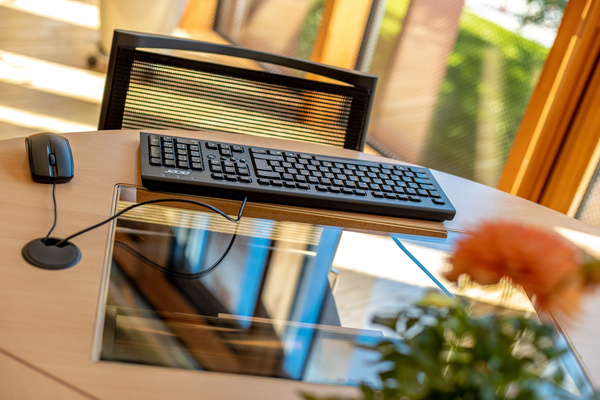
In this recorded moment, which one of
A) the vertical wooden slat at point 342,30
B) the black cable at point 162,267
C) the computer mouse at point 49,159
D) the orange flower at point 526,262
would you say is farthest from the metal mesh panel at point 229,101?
the vertical wooden slat at point 342,30

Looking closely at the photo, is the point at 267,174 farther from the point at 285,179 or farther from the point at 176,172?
the point at 176,172

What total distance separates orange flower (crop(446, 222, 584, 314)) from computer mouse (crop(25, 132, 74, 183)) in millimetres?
614

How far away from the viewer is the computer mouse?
34.9 inches

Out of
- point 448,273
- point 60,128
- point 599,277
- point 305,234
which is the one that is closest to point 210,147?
point 305,234

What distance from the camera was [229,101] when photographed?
4.18 feet

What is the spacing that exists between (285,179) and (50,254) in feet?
1.29

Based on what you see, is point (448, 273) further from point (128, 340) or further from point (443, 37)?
point (443, 37)

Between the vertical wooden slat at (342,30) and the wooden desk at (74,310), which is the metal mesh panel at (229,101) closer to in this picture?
the wooden desk at (74,310)

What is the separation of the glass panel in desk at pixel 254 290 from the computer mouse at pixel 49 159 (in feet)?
0.27

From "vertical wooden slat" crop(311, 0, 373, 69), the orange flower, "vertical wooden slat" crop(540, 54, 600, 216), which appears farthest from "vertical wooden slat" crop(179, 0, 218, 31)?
the orange flower

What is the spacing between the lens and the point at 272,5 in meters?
3.88

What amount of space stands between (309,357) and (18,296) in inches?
12.3

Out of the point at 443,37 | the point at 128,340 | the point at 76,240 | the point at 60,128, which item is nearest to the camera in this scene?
the point at 128,340

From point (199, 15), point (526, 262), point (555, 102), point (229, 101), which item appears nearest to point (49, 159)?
point (229, 101)
